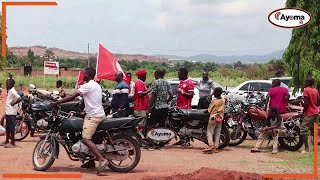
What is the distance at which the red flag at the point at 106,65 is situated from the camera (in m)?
14.5

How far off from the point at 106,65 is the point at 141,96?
2755 mm

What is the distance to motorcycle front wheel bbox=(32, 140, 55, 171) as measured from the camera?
9250mm

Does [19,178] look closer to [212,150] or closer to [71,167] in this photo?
[71,167]

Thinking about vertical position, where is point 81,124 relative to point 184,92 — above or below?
below

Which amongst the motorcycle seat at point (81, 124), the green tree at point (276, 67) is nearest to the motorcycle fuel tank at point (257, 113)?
the motorcycle seat at point (81, 124)

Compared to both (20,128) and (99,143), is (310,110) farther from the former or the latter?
(20,128)

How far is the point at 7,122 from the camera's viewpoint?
1229 centimetres

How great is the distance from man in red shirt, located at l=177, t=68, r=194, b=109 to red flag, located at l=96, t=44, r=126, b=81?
252 cm

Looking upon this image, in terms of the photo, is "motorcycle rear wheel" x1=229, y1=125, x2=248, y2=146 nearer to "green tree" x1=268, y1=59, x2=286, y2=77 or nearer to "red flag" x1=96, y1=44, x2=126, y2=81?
"red flag" x1=96, y1=44, x2=126, y2=81

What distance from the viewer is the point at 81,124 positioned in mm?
9148

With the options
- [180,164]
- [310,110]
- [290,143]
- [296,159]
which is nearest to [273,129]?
[290,143]

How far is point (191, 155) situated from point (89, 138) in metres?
3.18

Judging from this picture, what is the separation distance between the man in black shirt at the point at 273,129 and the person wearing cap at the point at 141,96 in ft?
8.56

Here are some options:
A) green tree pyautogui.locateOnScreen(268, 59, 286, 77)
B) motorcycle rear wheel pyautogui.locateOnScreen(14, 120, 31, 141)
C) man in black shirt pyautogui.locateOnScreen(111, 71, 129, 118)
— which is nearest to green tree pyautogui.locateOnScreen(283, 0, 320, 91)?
man in black shirt pyautogui.locateOnScreen(111, 71, 129, 118)
